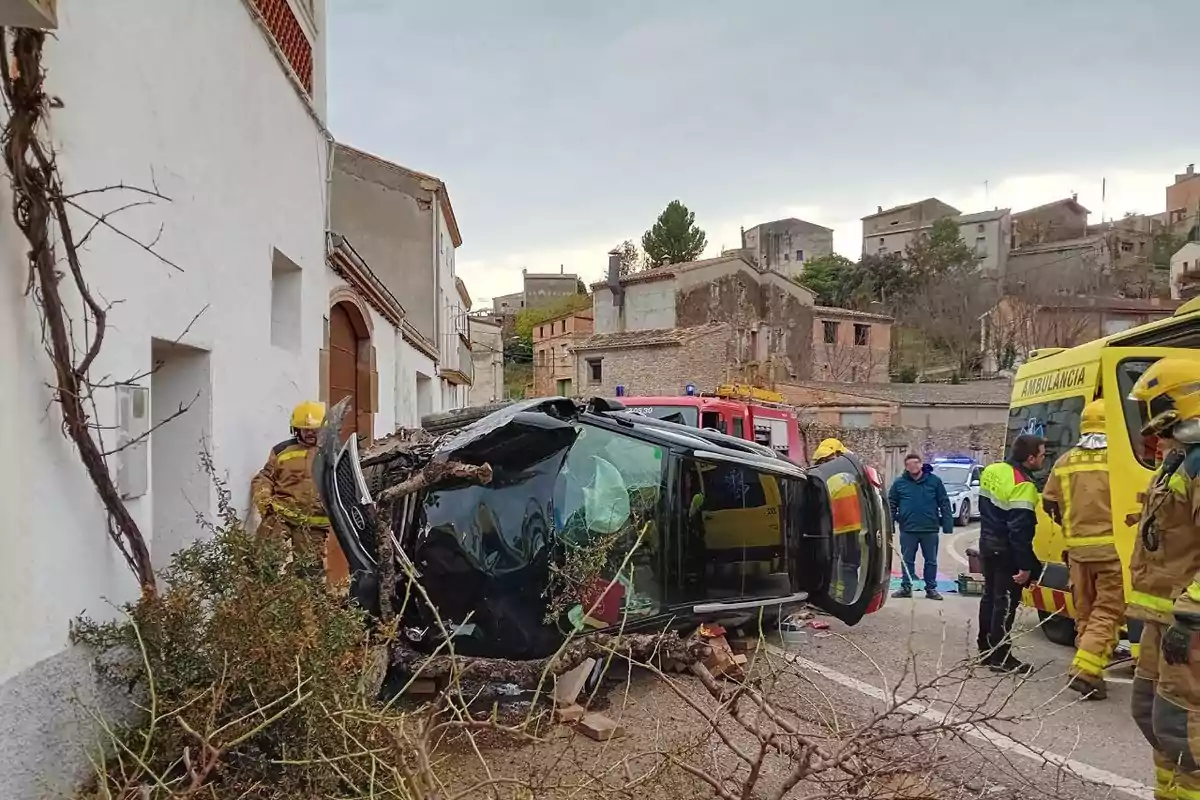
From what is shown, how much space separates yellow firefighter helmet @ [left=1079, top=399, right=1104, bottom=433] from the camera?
19.9 feet

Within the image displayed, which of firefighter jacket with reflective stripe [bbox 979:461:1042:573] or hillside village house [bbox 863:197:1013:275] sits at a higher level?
hillside village house [bbox 863:197:1013:275]

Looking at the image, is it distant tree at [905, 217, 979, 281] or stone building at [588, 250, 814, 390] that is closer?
stone building at [588, 250, 814, 390]

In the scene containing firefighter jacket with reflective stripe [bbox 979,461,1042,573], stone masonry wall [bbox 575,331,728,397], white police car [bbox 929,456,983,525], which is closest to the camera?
firefighter jacket with reflective stripe [bbox 979,461,1042,573]

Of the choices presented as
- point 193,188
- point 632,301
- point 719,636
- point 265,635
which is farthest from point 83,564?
point 632,301

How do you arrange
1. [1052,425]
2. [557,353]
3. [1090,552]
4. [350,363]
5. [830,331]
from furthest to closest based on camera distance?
1. [557,353]
2. [830,331]
3. [350,363]
4. [1052,425]
5. [1090,552]

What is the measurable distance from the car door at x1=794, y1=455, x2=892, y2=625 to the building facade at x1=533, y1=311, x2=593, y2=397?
35432 mm

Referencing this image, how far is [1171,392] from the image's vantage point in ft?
12.0

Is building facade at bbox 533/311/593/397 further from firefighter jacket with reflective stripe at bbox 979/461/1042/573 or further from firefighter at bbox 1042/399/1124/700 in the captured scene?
firefighter at bbox 1042/399/1124/700

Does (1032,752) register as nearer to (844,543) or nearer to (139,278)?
(844,543)

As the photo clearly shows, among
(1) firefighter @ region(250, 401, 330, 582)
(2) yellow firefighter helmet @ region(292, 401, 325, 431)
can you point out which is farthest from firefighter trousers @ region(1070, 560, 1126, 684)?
(2) yellow firefighter helmet @ region(292, 401, 325, 431)

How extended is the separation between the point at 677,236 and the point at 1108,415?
53906 millimetres

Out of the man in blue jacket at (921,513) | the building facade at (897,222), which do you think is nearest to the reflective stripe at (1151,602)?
the man in blue jacket at (921,513)

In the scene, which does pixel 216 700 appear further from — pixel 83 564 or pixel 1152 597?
pixel 1152 597

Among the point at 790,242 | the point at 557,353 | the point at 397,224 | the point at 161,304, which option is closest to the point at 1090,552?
the point at 161,304
